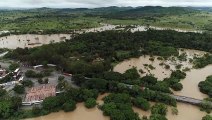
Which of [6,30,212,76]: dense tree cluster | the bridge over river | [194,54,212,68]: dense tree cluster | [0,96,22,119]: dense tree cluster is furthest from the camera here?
[194,54,212,68]: dense tree cluster

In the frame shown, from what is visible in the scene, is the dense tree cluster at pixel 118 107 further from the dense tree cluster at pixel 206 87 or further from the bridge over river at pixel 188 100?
the dense tree cluster at pixel 206 87

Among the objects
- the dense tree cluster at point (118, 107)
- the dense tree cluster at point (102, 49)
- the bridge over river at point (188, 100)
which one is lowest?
the bridge over river at point (188, 100)

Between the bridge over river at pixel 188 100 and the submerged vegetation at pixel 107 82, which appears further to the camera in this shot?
the bridge over river at pixel 188 100

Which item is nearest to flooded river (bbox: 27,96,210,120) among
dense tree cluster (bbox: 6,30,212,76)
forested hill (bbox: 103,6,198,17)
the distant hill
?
dense tree cluster (bbox: 6,30,212,76)

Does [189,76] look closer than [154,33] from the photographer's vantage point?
Yes

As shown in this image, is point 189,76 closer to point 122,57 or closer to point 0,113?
→ point 122,57

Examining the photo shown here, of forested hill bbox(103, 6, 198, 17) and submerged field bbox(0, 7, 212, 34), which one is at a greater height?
forested hill bbox(103, 6, 198, 17)

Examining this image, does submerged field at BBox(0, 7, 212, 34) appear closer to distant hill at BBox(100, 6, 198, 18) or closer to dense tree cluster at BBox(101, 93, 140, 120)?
distant hill at BBox(100, 6, 198, 18)

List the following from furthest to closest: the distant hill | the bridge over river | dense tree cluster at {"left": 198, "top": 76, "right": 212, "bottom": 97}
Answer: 1. the distant hill
2. dense tree cluster at {"left": 198, "top": 76, "right": 212, "bottom": 97}
3. the bridge over river

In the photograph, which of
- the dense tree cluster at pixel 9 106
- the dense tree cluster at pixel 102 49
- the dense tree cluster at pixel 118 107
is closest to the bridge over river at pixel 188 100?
the dense tree cluster at pixel 118 107

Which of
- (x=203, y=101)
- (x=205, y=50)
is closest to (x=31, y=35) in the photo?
(x=205, y=50)

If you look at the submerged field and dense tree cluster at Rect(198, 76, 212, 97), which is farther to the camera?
the submerged field
